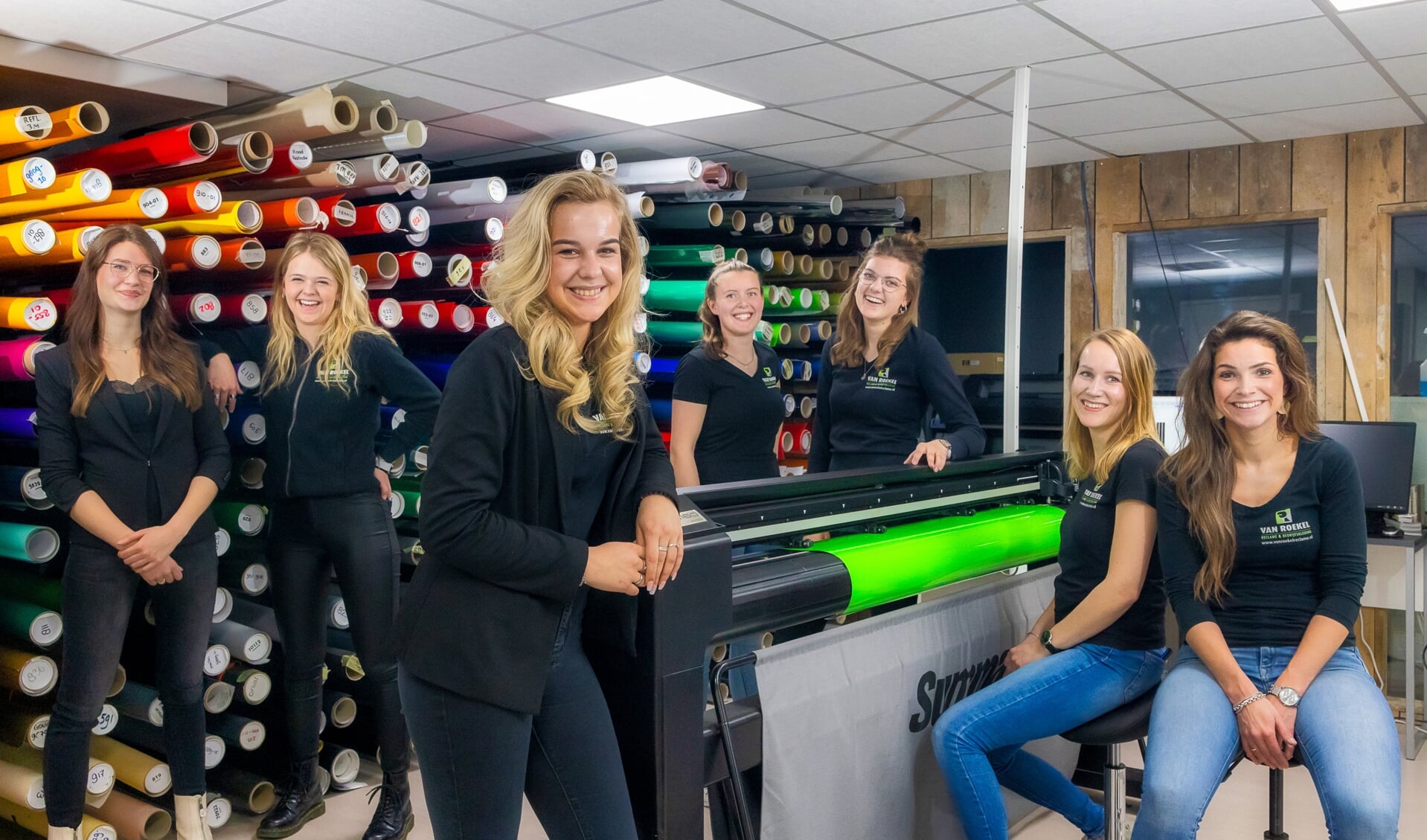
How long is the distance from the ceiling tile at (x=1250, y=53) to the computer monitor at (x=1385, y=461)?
1366 millimetres

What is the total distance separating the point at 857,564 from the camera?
2.31 metres

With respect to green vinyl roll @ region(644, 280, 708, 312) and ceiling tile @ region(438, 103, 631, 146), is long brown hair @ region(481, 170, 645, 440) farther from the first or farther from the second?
green vinyl roll @ region(644, 280, 708, 312)

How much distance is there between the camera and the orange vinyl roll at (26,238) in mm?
2947

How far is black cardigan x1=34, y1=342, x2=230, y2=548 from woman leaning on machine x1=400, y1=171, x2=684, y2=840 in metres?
1.75

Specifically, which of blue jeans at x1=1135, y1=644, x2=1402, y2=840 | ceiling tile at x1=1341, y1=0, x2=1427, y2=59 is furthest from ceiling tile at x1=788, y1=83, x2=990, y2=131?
blue jeans at x1=1135, y1=644, x2=1402, y2=840

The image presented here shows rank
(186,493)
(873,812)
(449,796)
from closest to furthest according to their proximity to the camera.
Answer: (449,796)
(873,812)
(186,493)

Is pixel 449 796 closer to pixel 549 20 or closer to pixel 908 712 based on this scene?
pixel 908 712

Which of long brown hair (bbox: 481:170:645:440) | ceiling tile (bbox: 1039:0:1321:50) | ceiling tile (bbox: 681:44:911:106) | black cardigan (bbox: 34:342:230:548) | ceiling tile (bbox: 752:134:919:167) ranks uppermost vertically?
ceiling tile (bbox: 1039:0:1321:50)

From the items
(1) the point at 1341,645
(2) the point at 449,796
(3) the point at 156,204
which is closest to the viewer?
(2) the point at 449,796

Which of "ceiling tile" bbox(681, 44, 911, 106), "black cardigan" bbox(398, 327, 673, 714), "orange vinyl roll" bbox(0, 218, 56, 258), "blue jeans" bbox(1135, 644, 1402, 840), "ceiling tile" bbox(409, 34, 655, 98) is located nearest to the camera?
"black cardigan" bbox(398, 327, 673, 714)

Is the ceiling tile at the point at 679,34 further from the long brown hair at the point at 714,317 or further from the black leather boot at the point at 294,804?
the black leather boot at the point at 294,804

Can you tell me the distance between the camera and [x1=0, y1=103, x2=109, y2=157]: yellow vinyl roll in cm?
302

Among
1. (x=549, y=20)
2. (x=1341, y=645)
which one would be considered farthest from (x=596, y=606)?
(x=549, y=20)

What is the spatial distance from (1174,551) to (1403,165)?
3284mm
